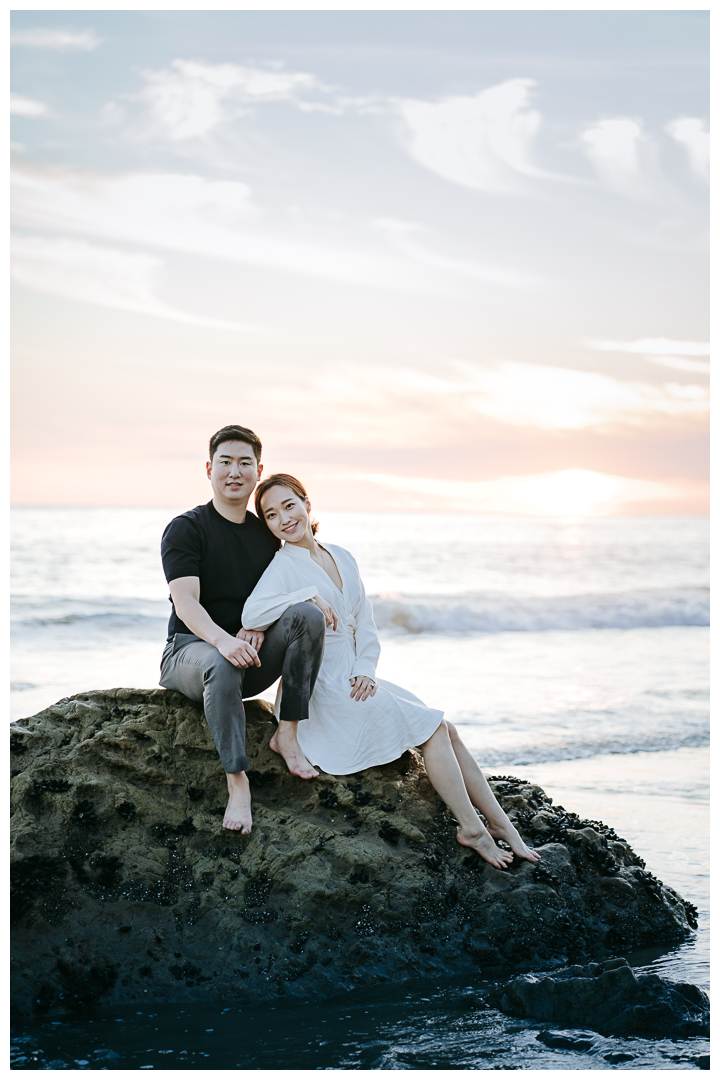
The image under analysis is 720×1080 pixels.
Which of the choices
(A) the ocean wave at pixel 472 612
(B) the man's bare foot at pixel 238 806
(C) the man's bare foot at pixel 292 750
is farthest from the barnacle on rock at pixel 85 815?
(A) the ocean wave at pixel 472 612

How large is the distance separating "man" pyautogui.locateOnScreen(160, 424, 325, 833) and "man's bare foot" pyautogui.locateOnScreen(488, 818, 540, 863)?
46.6 inches

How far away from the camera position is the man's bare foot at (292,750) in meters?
5.28


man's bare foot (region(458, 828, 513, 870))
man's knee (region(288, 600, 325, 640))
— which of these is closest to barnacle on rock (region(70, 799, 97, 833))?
man's knee (region(288, 600, 325, 640))

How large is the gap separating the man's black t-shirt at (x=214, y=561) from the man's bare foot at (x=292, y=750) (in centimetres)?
66

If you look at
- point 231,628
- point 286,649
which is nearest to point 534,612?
point 231,628

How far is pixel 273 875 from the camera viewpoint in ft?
16.2

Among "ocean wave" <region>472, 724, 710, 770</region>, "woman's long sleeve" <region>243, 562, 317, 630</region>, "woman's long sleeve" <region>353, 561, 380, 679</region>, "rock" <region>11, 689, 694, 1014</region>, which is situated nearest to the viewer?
"rock" <region>11, 689, 694, 1014</region>

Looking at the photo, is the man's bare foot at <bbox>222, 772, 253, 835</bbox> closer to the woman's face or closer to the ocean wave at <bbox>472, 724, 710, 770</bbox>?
the woman's face

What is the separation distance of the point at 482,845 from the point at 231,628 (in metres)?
1.94

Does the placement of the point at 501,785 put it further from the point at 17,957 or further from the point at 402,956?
the point at 17,957

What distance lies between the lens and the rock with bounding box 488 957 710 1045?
4438 mm

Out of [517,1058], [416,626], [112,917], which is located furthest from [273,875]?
[416,626]

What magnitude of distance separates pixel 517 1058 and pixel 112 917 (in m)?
2.14

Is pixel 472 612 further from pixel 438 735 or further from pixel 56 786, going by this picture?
pixel 56 786
